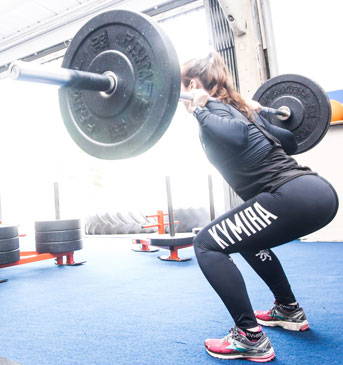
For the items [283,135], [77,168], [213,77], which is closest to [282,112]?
[283,135]

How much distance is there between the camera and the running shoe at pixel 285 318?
4.03 feet

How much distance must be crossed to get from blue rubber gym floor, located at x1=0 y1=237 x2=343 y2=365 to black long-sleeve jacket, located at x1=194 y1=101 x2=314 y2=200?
1.72ft

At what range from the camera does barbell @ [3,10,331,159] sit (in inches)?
31.8

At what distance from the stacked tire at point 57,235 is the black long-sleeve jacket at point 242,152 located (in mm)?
1903

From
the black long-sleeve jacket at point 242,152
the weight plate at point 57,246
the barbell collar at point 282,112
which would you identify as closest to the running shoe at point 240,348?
the black long-sleeve jacket at point 242,152

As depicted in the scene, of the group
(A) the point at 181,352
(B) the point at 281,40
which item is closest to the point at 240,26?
(B) the point at 281,40

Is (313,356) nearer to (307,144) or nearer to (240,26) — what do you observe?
(307,144)

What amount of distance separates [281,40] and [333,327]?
346cm

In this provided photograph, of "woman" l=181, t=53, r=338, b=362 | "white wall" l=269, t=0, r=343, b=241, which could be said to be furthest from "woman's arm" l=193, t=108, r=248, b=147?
"white wall" l=269, t=0, r=343, b=241

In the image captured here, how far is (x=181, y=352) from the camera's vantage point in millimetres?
1107

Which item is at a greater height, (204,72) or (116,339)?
(204,72)

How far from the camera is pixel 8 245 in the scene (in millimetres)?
2428

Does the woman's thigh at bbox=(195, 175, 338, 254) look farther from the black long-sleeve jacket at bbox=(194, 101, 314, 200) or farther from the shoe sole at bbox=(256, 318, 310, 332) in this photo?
the shoe sole at bbox=(256, 318, 310, 332)

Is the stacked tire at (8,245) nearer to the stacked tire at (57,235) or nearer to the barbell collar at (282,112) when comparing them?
the stacked tire at (57,235)
